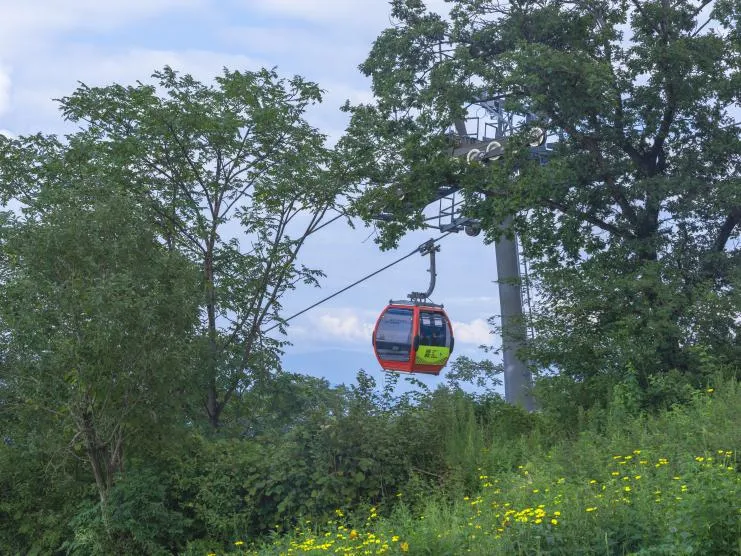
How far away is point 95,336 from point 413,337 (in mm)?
15067

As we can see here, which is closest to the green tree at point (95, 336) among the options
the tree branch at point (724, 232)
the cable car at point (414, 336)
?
the tree branch at point (724, 232)

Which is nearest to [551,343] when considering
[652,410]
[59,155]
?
[652,410]

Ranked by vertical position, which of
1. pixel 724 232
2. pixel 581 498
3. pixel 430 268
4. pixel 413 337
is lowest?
pixel 581 498

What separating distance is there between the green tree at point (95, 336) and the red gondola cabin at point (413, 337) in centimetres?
1346

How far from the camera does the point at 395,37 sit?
21.9 meters

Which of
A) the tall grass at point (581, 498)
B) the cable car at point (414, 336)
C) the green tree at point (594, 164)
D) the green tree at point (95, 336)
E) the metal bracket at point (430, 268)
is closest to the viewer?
Answer: the tall grass at point (581, 498)

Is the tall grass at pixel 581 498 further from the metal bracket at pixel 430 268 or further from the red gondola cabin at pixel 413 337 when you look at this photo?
the red gondola cabin at pixel 413 337

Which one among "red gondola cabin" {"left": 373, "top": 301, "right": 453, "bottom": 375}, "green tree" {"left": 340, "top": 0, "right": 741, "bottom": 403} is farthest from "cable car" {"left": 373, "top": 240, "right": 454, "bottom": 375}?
"green tree" {"left": 340, "top": 0, "right": 741, "bottom": 403}

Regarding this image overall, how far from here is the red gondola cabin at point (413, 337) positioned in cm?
2698

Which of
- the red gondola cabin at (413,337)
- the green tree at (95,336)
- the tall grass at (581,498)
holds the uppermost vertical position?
the red gondola cabin at (413,337)

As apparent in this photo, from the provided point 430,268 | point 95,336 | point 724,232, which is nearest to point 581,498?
point 95,336

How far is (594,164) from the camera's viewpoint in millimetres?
19484

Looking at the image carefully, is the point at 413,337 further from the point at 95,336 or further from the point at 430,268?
the point at 95,336

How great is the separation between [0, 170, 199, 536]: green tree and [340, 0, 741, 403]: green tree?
276 inches
